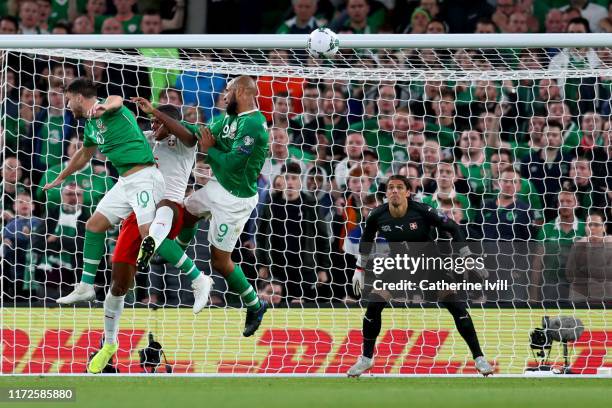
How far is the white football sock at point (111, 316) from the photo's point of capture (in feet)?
31.8

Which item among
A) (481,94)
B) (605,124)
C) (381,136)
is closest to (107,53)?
(381,136)

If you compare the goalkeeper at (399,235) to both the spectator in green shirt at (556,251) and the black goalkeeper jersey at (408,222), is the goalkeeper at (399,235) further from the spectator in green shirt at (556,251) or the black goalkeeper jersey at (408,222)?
the spectator in green shirt at (556,251)

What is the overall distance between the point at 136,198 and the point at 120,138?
0.51 meters

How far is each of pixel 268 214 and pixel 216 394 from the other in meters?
3.32

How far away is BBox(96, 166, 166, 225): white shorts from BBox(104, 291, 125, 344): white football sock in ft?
2.21

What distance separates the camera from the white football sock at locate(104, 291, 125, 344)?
9.68m

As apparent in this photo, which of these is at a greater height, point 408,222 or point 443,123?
point 443,123

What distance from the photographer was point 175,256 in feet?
31.3

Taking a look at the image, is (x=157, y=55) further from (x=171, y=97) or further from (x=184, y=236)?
(x=184, y=236)

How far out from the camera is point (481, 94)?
1248 cm

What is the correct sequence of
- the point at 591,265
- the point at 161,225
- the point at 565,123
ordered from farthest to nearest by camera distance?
the point at 565,123, the point at 591,265, the point at 161,225

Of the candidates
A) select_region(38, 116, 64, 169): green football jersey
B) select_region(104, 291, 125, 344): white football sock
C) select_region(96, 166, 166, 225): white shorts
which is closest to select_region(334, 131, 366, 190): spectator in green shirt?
select_region(38, 116, 64, 169): green football jersey

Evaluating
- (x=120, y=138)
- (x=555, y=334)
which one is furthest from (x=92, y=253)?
(x=555, y=334)

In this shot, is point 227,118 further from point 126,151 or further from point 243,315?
point 243,315
